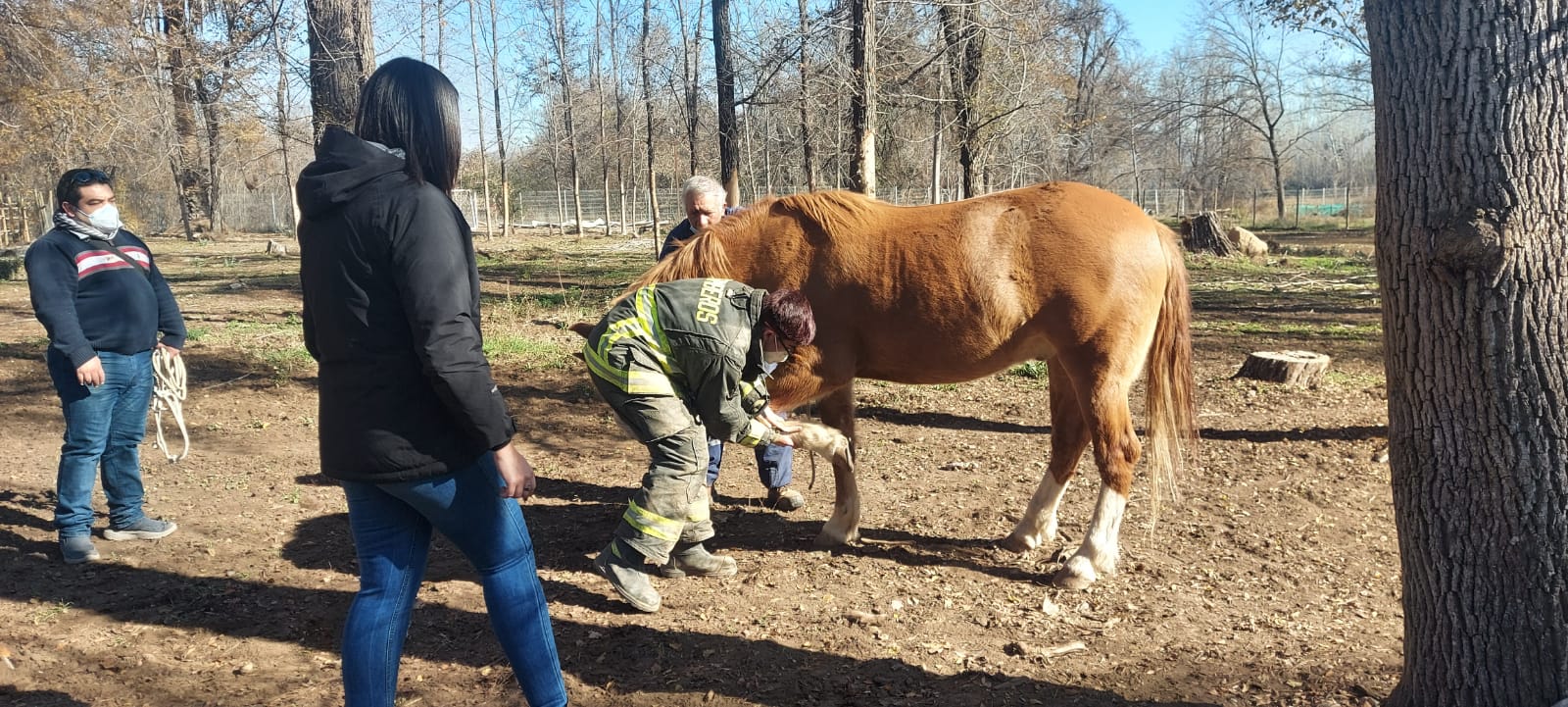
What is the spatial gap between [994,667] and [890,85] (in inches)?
328

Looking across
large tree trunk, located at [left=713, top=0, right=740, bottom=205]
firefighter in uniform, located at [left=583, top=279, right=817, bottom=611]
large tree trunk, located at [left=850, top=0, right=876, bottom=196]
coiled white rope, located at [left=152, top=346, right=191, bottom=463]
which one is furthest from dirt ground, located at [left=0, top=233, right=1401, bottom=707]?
large tree trunk, located at [left=713, top=0, right=740, bottom=205]

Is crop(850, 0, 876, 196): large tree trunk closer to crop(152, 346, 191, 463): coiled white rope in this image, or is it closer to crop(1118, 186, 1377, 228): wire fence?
crop(152, 346, 191, 463): coiled white rope

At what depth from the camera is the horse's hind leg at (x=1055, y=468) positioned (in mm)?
4387

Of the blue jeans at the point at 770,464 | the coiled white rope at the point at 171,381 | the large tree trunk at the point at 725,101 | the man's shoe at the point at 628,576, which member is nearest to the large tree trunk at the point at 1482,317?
the man's shoe at the point at 628,576

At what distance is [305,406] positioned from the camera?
6.88 m

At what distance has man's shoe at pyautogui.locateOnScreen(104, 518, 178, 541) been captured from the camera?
4.32 m

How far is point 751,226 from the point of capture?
435 cm

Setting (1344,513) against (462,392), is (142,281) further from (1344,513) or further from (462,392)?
(1344,513)

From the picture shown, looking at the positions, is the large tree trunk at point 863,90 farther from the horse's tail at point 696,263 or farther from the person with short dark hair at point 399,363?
the person with short dark hair at point 399,363

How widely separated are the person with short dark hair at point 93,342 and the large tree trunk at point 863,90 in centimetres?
499

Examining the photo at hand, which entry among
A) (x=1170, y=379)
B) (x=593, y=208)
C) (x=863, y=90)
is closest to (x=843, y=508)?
(x=1170, y=379)

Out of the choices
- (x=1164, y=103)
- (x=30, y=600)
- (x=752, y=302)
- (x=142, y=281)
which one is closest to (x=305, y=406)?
(x=142, y=281)

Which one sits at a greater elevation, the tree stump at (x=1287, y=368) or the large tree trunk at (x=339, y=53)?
the large tree trunk at (x=339, y=53)

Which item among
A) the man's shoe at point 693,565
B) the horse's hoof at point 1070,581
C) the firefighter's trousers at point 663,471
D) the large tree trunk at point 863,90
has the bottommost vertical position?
the horse's hoof at point 1070,581
